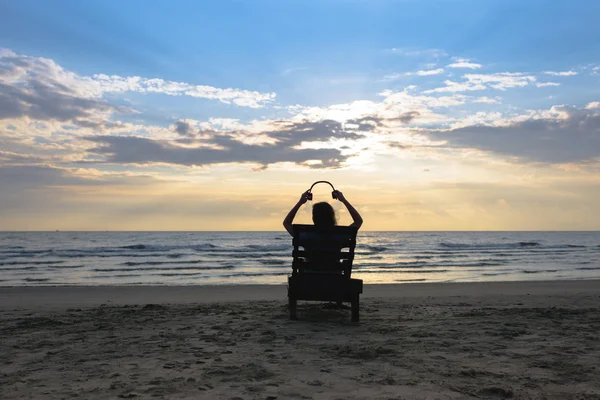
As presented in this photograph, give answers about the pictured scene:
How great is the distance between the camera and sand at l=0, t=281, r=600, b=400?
3650mm

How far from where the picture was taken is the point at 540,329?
6.07 meters

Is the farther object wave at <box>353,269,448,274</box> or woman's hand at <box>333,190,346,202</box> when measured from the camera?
wave at <box>353,269,448,274</box>

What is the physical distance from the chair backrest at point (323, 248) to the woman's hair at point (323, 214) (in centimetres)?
29

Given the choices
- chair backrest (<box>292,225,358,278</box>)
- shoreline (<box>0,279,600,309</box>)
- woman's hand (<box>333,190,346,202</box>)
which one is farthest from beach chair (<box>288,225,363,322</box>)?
shoreline (<box>0,279,600,309</box>)

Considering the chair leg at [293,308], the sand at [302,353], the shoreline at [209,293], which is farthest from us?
the shoreline at [209,293]

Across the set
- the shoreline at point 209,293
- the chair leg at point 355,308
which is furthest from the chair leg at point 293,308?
the shoreline at point 209,293

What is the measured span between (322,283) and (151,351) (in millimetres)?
2488

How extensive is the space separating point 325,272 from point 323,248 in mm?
347

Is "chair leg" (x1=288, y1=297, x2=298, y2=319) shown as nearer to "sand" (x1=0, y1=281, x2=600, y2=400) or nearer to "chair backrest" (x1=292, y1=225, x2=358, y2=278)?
"sand" (x1=0, y1=281, x2=600, y2=400)

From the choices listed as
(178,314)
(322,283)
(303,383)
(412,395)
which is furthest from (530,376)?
(178,314)

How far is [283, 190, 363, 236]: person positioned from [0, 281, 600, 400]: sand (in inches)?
53.0

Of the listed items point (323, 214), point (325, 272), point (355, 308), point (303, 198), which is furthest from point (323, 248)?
point (355, 308)

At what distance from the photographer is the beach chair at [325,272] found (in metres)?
6.52

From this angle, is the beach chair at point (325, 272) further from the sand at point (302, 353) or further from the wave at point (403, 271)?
the wave at point (403, 271)
